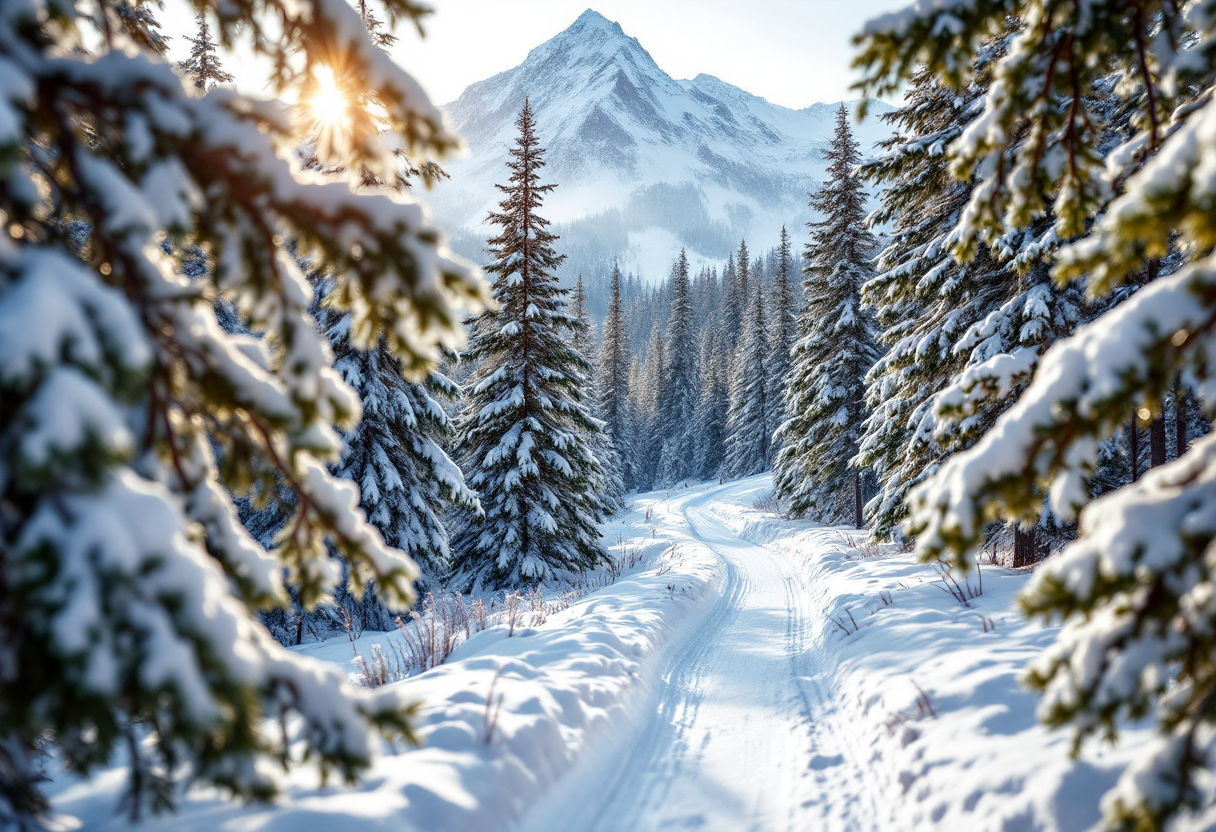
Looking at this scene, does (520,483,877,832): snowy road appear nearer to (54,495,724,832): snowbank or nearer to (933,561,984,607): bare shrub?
(54,495,724,832): snowbank

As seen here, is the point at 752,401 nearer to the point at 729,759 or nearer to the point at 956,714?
the point at 729,759

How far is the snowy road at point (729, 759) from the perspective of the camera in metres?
4.32

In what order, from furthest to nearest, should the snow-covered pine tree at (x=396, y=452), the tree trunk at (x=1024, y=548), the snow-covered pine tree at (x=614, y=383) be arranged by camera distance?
the snow-covered pine tree at (x=614, y=383), the snow-covered pine tree at (x=396, y=452), the tree trunk at (x=1024, y=548)

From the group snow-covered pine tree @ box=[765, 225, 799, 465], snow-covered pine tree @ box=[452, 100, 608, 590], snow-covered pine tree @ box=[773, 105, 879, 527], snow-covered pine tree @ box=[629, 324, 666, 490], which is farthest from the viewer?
snow-covered pine tree @ box=[629, 324, 666, 490]

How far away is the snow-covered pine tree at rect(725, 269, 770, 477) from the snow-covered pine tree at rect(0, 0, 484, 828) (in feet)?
132

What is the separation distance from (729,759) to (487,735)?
2343 mm

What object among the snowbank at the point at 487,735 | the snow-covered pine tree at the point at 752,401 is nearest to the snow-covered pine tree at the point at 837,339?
the snowbank at the point at 487,735

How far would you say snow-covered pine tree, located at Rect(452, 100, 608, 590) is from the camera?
14484 millimetres

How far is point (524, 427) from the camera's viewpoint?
14836mm

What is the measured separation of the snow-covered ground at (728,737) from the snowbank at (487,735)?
0.02 m

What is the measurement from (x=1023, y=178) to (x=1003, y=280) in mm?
7232

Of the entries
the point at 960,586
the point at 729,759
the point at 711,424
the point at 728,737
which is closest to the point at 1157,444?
the point at 960,586

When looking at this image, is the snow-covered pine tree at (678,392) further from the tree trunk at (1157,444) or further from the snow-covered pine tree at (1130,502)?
the snow-covered pine tree at (1130,502)

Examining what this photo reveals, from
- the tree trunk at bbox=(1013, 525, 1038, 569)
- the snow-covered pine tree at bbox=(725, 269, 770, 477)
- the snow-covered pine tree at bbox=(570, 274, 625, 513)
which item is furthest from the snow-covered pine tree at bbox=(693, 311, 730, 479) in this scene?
the tree trunk at bbox=(1013, 525, 1038, 569)
